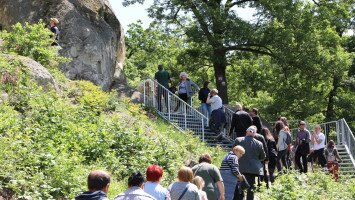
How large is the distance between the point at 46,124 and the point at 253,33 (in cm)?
1470

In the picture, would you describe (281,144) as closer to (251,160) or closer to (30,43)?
(251,160)

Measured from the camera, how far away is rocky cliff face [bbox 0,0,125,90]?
1978 cm

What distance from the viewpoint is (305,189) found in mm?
11914

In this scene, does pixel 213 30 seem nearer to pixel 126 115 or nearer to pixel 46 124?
pixel 126 115

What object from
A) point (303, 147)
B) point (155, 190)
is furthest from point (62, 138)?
point (303, 147)

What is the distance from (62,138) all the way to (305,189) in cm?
504

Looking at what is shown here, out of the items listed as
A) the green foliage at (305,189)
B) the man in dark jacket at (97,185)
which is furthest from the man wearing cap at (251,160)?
the man in dark jacket at (97,185)

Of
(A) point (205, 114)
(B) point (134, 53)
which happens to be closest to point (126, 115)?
(A) point (205, 114)

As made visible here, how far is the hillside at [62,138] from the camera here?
9.30m

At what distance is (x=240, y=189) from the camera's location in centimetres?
1154

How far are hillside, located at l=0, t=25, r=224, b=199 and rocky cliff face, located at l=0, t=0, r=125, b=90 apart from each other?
1.84 metres

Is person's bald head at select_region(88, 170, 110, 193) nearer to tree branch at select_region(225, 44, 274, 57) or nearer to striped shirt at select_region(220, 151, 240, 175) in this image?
striped shirt at select_region(220, 151, 240, 175)

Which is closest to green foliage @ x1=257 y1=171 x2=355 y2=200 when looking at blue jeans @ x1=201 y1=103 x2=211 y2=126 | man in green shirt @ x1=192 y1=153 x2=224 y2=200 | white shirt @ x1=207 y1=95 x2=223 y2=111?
man in green shirt @ x1=192 y1=153 x2=224 y2=200

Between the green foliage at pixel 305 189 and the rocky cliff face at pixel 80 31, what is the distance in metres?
9.00
